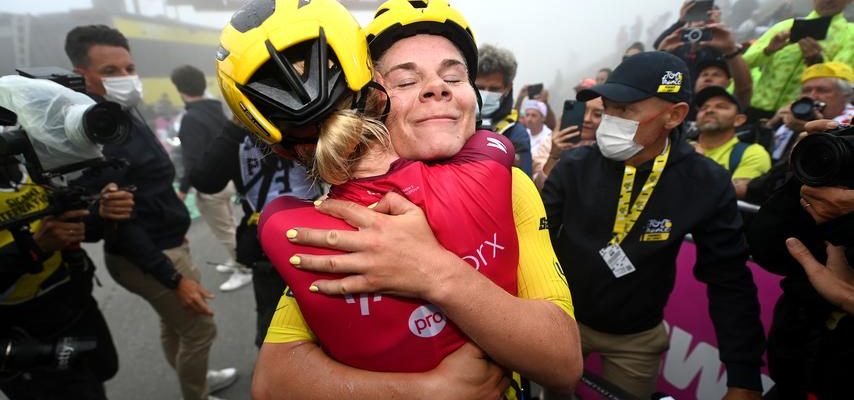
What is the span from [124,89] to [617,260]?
3.83 m

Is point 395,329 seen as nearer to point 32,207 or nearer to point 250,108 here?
point 250,108

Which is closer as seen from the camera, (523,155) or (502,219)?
(502,219)

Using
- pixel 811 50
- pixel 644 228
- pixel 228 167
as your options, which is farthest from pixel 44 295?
pixel 811 50

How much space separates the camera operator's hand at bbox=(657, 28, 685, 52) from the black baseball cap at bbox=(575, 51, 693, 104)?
301 cm

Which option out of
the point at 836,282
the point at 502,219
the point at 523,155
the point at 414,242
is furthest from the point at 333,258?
the point at 523,155

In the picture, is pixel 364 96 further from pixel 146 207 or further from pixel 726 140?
pixel 726 140

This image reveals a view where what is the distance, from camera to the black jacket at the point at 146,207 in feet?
8.50

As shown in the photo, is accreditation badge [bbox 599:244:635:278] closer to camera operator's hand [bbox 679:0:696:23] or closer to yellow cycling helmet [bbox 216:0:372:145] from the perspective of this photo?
yellow cycling helmet [bbox 216:0:372:145]

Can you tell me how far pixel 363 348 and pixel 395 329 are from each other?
10cm

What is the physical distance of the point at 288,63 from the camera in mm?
993

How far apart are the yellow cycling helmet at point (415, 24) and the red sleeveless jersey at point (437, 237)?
0.50 m

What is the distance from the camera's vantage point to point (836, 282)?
4.83ft

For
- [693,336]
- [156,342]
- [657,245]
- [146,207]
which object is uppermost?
[657,245]

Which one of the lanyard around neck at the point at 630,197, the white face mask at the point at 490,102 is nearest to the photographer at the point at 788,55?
the white face mask at the point at 490,102
